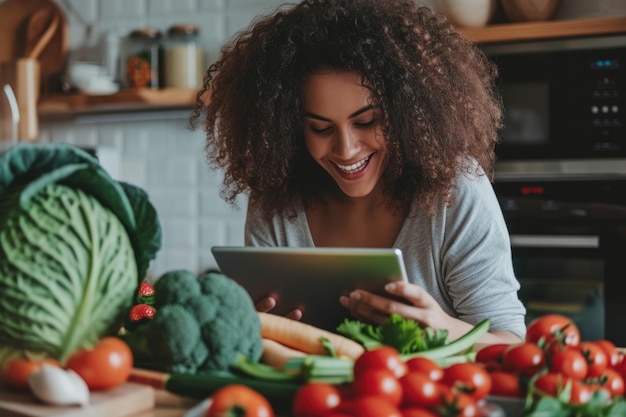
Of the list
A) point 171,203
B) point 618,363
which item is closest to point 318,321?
point 618,363

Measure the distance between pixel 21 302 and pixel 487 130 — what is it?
1.23m

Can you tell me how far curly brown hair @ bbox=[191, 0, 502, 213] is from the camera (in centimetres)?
151

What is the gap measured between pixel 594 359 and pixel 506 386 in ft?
0.38

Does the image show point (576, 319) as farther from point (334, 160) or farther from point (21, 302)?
point (21, 302)

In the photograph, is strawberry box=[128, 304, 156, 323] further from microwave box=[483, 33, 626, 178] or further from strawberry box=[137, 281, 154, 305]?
microwave box=[483, 33, 626, 178]

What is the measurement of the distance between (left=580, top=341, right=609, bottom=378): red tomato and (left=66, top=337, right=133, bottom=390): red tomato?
50cm

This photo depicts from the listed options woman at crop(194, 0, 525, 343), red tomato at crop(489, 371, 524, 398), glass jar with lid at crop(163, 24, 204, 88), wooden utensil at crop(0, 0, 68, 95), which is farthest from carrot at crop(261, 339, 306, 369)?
wooden utensil at crop(0, 0, 68, 95)

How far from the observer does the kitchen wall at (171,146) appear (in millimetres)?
3139

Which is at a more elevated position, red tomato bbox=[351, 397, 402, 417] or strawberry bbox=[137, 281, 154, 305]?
strawberry bbox=[137, 281, 154, 305]

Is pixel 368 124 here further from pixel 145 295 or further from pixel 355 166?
pixel 145 295

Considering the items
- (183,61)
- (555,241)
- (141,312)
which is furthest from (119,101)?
(141,312)

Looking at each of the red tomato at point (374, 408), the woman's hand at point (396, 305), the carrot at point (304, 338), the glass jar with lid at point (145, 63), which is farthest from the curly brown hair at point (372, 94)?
the glass jar with lid at point (145, 63)

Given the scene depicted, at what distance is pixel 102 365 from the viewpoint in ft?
2.58

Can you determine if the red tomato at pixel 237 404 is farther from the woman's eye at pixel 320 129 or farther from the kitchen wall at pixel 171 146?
the kitchen wall at pixel 171 146
